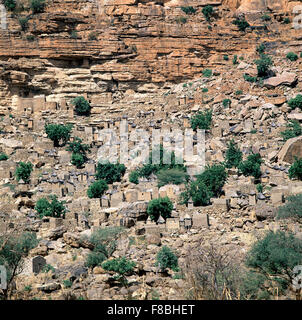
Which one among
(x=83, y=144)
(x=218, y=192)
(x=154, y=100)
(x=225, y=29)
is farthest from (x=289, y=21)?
(x=218, y=192)

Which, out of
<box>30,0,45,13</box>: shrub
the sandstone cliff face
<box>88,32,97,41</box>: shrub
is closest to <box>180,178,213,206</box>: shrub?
the sandstone cliff face

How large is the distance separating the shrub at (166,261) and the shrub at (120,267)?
1162 mm

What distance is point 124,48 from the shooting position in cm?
6191

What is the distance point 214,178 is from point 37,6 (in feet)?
99.9

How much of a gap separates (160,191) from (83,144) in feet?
44.6

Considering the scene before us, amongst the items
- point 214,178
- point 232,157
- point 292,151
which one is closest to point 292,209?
point 214,178

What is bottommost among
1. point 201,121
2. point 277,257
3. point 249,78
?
point 277,257

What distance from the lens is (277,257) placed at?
25.2m

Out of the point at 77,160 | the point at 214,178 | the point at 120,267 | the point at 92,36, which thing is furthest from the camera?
the point at 92,36

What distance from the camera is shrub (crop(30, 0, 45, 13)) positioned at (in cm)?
6147

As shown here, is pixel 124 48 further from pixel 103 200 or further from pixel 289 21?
pixel 103 200

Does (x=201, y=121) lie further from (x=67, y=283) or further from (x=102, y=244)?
(x=67, y=283)

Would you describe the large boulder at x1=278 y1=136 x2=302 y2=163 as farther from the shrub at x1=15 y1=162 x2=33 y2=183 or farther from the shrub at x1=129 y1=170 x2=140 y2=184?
the shrub at x1=15 y1=162 x2=33 y2=183

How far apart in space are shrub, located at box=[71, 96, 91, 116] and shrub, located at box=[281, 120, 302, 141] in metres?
18.8
